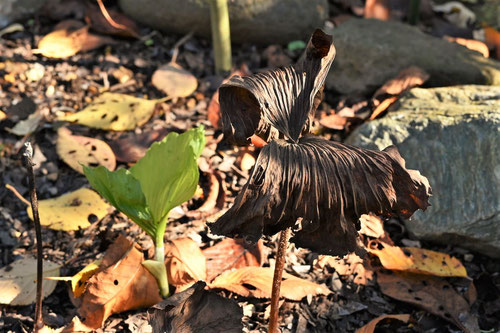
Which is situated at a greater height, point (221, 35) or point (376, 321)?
point (221, 35)

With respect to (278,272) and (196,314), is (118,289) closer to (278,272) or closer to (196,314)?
(196,314)

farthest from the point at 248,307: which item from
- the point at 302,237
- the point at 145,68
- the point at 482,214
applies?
the point at 145,68

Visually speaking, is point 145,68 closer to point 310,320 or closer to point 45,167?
point 45,167

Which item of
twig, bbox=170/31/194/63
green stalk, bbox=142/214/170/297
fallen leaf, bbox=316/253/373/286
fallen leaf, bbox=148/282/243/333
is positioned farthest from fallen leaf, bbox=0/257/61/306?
twig, bbox=170/31/194/63

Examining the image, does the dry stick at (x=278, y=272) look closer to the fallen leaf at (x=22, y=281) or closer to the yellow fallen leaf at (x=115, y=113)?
the fallen leaf at (x=22, y=281)

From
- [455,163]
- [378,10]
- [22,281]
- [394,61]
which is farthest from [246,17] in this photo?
[22,281]

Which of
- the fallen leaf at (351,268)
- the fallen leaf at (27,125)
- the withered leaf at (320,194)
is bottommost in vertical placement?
the fallen leaf at (351,268)

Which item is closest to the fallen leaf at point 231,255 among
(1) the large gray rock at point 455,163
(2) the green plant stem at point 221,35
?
(1) the large gray rock at point 455,163

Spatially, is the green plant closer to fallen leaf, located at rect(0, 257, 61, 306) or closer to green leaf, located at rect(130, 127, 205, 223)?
green leaf, located at rect(130, 127, 205, 223)
